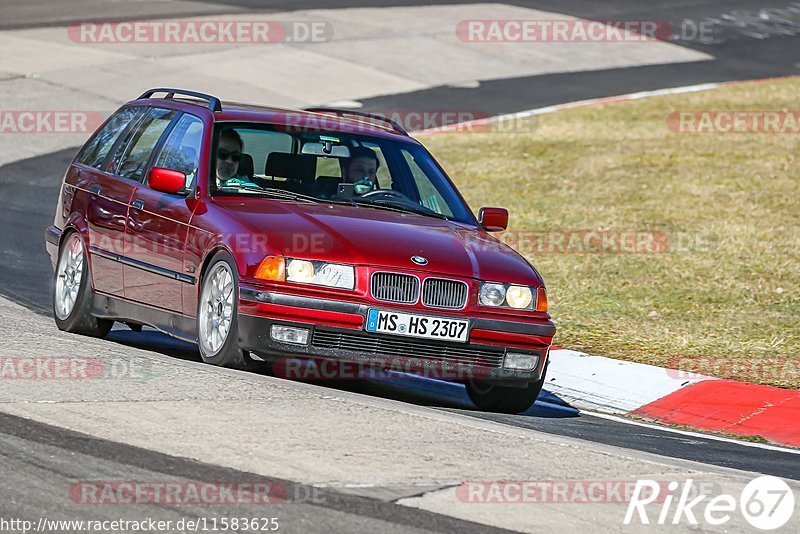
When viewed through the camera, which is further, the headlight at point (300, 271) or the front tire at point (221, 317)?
the front tire at point (221, 317)

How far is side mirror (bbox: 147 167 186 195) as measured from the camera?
9102mm

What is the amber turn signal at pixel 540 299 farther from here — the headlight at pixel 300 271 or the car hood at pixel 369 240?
the headlight at pixel 300 271

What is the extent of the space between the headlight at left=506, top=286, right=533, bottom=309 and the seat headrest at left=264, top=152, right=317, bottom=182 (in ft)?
5.30

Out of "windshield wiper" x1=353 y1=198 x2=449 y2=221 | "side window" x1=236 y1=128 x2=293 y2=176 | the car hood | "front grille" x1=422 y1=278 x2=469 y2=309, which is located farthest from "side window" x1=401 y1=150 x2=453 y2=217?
"front grille" x1=422 y1=278 x2=469 y2=309

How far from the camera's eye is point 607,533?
19.3 feet

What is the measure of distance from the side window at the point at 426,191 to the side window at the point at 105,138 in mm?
2033

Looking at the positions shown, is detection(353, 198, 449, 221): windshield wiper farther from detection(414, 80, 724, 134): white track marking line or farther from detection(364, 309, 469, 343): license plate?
detection(414, 80, 724, 134): white track marking line

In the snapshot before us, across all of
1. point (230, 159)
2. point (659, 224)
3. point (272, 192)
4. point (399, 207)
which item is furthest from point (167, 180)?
point (659, 224)

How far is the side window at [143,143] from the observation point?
32.8 ft

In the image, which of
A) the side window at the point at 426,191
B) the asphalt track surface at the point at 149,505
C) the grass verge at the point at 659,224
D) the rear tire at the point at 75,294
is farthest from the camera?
the grass verge at the point at 659,224

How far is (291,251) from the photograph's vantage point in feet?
27.5

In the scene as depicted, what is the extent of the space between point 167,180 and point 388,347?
6.02 ft

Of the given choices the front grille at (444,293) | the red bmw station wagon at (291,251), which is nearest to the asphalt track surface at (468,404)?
the red bmw station wagon at (291,251)

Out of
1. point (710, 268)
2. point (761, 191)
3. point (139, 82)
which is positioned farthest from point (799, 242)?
point (139, 82)
